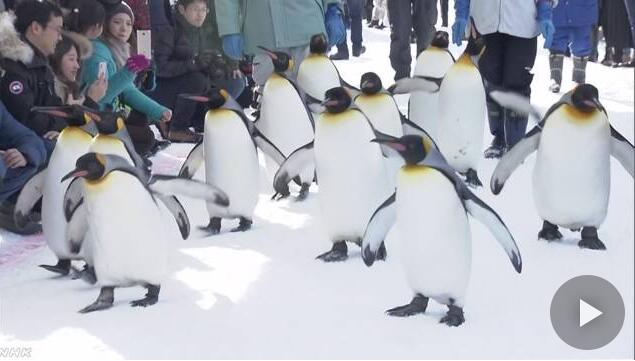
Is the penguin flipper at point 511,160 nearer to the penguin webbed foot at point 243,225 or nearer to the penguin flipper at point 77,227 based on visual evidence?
the penguin webbed foot at point 243,225

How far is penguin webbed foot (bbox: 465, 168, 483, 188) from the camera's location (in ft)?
12.1

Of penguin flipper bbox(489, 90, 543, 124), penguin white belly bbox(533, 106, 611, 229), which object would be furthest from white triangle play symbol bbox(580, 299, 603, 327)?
penguin flipper bbox(489, 90, 543, 124)

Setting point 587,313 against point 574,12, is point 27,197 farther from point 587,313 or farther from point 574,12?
point 574,12

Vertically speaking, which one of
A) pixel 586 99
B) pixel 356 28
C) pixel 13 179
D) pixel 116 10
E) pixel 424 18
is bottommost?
pixel 13 179

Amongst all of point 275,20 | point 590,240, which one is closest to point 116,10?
point 275,20

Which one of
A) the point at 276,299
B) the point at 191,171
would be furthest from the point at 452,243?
the point at 191,171

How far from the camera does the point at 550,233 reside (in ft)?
9.45

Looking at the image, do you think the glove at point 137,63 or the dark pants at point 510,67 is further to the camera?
the dark pants at point 510,67

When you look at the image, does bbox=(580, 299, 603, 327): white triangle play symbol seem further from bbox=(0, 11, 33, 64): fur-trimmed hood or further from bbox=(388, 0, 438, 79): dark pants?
bbox=(388, 0, 438, 79): dark pants

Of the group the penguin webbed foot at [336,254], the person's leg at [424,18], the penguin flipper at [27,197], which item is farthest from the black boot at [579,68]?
the penguin flipper at [27,197]

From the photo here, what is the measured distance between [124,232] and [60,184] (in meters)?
0.47

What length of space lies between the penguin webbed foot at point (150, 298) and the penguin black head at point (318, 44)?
1.79 m

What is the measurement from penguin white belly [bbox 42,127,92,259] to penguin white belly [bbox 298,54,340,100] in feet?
4.83

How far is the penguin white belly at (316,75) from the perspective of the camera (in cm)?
394
